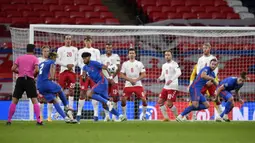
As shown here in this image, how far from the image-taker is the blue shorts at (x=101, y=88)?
52.4 ft

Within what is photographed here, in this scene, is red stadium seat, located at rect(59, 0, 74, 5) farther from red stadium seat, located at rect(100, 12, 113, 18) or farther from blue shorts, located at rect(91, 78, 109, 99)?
blue shorts, located at rect(91, 78, 109, 99)

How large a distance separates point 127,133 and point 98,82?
3.79 m

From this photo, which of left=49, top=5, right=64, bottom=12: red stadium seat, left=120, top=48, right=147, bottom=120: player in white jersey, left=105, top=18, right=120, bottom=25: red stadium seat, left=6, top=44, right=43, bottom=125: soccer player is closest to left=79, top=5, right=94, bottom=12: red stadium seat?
left=49, top=5, right=64, bottom=12: red stadium seat

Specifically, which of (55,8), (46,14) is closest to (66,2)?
(55,8)

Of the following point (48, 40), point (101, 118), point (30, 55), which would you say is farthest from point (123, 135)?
point (48, 40)

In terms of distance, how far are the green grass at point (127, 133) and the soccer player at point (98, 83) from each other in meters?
1.08

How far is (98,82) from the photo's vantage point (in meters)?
16.1

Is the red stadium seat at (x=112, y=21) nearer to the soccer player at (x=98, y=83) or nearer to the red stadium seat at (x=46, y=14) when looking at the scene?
the red stadium seat at (x=46, y=14)

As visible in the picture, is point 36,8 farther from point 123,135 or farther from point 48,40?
point 123,135

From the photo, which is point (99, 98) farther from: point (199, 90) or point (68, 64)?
point (199, 90)

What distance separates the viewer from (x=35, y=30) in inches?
709

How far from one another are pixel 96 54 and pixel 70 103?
1.44 metres

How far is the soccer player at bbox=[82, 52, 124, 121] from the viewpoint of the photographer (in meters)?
15.8

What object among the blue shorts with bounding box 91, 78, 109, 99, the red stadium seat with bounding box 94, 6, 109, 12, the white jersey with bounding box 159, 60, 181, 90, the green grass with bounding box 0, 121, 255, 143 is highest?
the red stadium seat with bounding box 94, 6, 109, 12
